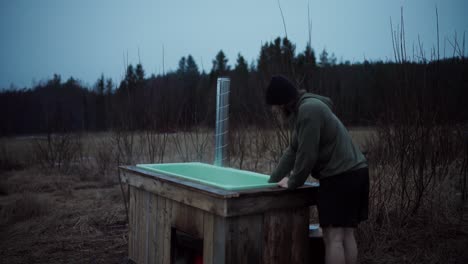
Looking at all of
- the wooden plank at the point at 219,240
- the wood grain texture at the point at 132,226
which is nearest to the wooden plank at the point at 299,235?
the wooden plank at the point at 219,240

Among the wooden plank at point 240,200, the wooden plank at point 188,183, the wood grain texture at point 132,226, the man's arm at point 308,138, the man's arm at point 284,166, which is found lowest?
the wood grain texture at point 132,226

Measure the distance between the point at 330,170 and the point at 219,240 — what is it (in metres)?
0.88

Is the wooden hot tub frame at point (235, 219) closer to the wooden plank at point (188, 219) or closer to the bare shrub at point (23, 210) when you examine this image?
the wooden plank at point (188, 219)

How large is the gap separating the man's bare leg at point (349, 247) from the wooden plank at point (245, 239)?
2.04 feet

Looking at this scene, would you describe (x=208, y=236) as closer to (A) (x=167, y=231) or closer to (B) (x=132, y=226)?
(A) (x=167, y=231)

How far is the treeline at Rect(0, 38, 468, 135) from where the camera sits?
4.64 meters

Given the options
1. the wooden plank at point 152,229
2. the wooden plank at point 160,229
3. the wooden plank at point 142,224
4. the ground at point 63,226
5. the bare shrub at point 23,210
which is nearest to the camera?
the wooden plank at point 160,229

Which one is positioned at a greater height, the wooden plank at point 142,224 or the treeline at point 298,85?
the treeline at point 298,85

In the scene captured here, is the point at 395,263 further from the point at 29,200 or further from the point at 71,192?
the point at 71,192

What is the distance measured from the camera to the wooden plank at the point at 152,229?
11.8 ft

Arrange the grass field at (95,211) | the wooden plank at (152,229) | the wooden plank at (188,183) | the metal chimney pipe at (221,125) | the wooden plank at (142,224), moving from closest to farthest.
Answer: the wooden plank at (188,183) < the wooden plank at (152,229) < the wooden plank at (142,224) < the grass field at (95,211) < the metal chimney pipe at (221,125)

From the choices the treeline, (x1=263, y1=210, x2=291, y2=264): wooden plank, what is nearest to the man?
(x1=263, y1=210, x2=291, y2=264): wooden plank

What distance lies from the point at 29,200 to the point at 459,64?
6.13m

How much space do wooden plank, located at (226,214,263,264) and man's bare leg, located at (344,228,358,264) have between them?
62 centimetres
